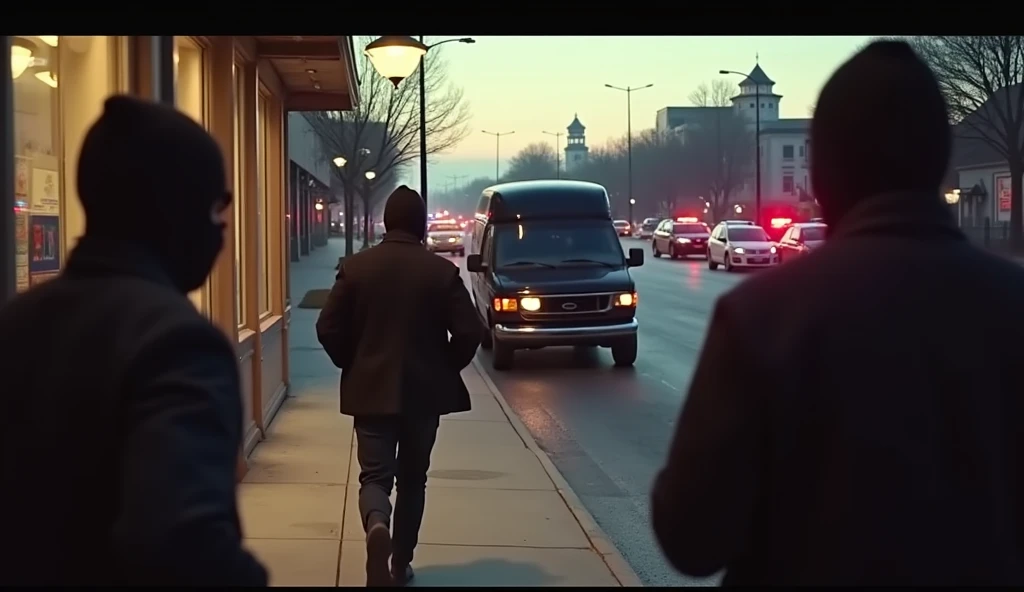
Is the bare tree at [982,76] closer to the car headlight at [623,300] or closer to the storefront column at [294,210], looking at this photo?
the car headlight at [623,300]

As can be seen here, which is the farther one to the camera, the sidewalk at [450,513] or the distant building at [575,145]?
the distant building at [575,145]

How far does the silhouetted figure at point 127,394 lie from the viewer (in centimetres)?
186

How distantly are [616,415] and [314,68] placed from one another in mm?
4581

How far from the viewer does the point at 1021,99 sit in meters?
35.9

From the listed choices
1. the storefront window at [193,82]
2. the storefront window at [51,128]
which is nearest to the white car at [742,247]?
the storefront window at [193,82]

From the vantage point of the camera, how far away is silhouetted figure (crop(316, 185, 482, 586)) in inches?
214

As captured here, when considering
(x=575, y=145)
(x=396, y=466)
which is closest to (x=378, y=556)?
(x=396, y=466)

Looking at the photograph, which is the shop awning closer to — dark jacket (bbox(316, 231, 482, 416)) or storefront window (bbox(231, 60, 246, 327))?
storefront window (bbox(231, 60, 246, 327))

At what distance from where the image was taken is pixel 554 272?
1549 cm

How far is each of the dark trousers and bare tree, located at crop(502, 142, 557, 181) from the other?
75.7m

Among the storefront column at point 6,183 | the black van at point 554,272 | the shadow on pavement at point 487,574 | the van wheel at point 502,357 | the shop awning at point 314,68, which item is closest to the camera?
the storefront column at point 6,183

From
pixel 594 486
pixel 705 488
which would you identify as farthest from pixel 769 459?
pixel 594 486

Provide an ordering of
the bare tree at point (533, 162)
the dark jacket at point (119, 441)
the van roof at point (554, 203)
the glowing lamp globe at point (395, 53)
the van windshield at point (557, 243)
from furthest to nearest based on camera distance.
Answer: the bare tree at point (533, 162) < the van roof at point (554, 203) < the van windshield at point (557, 243) < the glowing lamp globe at point (395, 53) < the dark jacket at point (119, 441)

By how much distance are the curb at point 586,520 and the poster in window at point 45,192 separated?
3.29 m
